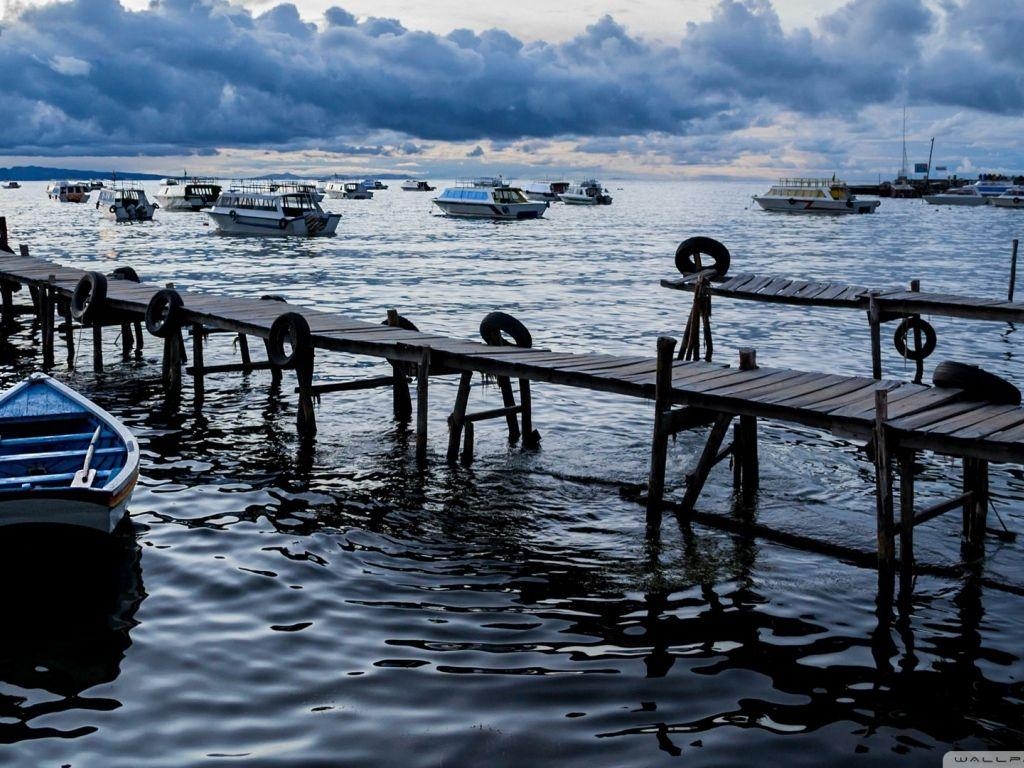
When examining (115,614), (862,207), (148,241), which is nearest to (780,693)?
(115,614)

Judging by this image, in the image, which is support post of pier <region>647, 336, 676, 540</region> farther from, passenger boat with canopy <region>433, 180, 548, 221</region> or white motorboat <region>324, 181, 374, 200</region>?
white motorboat <region>324, 181, 374, 200</region>

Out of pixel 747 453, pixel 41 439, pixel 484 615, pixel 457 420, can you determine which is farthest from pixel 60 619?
pixel 747 453

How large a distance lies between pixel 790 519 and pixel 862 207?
105 metres

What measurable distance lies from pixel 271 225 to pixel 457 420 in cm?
5810

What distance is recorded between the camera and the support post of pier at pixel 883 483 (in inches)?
386

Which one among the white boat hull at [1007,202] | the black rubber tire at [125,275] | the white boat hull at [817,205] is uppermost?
the white boat hull at [1007,202]

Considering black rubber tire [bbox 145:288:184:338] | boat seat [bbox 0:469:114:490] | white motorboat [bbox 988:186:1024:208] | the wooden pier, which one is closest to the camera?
the wooden pier

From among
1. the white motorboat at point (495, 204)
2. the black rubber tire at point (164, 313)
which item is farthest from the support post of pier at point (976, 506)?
the white motorboat at point (495, 204)

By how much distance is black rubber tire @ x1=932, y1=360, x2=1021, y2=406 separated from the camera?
35.3 feet

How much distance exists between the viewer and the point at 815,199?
111 m

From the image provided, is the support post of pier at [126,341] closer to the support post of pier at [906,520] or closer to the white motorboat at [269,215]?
the support post of pier at [906,520]

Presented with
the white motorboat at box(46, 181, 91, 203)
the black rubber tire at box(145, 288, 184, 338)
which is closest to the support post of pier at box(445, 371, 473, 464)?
the black rubber tire at box(145, 288, 184, 338)

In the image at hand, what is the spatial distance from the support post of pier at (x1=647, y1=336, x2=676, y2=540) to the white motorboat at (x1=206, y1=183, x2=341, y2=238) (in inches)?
2391

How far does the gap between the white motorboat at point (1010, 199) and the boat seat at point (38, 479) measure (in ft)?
440
